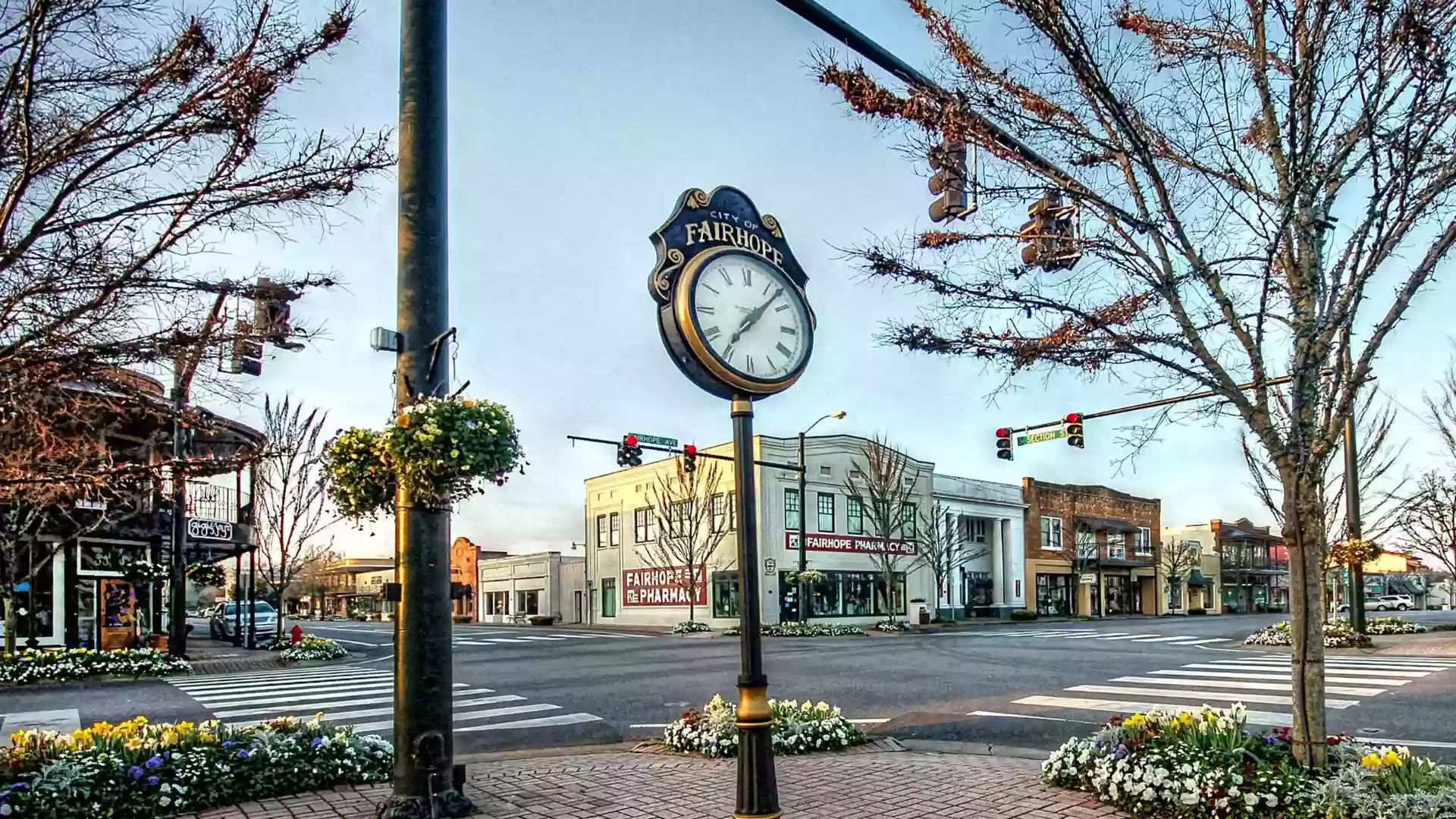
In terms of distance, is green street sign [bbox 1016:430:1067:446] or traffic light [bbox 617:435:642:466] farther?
traffic light [bbox 617:435:642:466]

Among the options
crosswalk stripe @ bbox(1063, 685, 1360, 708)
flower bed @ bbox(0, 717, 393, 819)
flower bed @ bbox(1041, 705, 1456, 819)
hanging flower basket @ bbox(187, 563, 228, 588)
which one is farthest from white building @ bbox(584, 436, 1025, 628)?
flower bed @ bbox(1041, 705, 1456, 819)

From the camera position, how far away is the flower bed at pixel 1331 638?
23031 millimetres

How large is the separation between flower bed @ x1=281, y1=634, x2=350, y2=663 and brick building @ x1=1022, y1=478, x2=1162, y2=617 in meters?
39.2

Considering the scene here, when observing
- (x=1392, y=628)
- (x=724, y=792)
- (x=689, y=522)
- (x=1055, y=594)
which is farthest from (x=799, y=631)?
(x=724, y=792)

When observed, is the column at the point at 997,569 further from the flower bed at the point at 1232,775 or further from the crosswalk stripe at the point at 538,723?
the flower bed at the point at 1232,775

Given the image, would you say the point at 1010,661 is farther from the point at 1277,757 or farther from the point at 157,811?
the point at 157,811

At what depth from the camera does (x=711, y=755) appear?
8.74 meters

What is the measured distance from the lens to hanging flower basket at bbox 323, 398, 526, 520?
5457 millimetres

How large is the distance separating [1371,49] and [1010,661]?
16.1 meters

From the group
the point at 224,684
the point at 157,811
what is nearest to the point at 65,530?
the point at 224,684

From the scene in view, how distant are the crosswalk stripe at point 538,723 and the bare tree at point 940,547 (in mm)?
33938

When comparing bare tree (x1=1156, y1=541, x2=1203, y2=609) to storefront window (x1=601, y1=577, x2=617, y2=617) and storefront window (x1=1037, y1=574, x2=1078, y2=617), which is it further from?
storefront window (x1=601, y1=577, x2=617, y2=617)

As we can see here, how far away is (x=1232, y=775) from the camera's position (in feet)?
19.3

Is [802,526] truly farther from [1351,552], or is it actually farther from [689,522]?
[1351,552]
